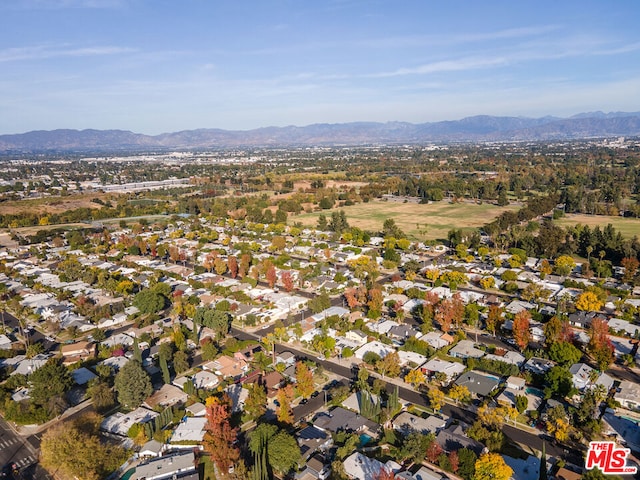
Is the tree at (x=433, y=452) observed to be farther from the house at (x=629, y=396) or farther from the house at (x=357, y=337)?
the house at (x=357, y=337)

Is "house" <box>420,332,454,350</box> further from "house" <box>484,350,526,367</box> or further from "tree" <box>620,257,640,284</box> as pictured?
"tree" <box>620,257,640,284</box>

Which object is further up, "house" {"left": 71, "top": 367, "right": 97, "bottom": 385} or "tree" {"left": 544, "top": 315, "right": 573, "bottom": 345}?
"tree" {"left": 544, "top": 315, "right": 573, "bottom": 345}

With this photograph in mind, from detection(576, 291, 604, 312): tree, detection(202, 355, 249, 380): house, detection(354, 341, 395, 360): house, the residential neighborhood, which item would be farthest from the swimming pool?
detection(576, 291, 604, 312): tree

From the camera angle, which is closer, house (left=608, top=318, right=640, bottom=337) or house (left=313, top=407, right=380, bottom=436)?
house (left=313, top=407, right=380, bottom=436)

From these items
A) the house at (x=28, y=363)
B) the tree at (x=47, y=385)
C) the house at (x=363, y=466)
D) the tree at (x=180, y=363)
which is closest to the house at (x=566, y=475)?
the house at (x=363, y=466)

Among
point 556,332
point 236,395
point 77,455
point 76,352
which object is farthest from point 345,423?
point 76,352

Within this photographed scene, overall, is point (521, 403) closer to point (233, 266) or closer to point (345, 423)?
point (345, 423)
